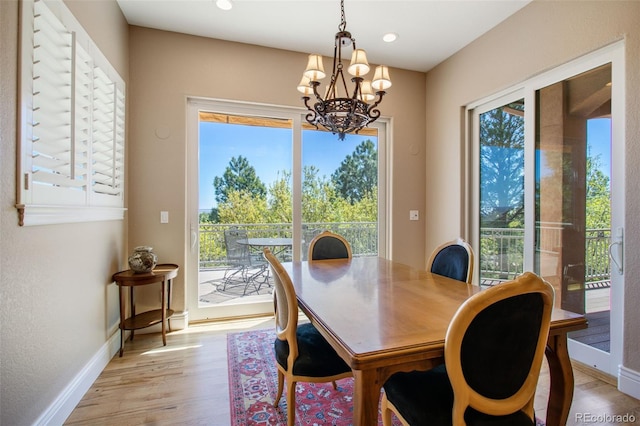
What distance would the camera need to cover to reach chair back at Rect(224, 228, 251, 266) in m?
3.47

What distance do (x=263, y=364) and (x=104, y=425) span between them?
3.40ft

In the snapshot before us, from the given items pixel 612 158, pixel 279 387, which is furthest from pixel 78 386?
pixel 612 158

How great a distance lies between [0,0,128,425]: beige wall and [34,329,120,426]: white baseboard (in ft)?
0.13

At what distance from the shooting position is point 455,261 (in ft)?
7.15

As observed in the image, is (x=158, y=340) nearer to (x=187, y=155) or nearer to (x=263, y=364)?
(x=263, y=364)

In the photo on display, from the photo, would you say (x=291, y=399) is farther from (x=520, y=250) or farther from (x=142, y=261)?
(x=520, y=250)

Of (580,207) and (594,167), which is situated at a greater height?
(594,167)

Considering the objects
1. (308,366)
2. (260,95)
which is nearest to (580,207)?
(308,366)

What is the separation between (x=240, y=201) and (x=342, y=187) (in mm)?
1261

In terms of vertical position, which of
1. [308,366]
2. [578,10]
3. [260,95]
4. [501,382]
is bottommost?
[308,366]

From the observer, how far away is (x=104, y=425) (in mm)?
1731

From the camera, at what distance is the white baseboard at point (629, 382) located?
78.2 inches

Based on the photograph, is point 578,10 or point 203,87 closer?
point 578,10

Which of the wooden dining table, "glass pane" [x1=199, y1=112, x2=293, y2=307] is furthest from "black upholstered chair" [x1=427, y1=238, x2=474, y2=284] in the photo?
"glass pane" [x1=199, y1=112, x2=293, y2=307]
